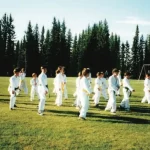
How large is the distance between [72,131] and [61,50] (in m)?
89.1

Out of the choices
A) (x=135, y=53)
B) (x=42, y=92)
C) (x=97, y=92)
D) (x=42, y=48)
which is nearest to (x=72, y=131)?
(x=42, y=92)

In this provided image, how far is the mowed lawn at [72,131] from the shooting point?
1074cm

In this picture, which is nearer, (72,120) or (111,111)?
(72,120)

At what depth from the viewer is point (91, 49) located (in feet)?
340

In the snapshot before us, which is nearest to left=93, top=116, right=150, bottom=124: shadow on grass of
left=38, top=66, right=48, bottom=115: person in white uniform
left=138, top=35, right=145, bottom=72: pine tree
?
left=38, top=66, right=48, bottom=115: person in white uniform

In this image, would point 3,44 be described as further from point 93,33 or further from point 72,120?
point 72,120

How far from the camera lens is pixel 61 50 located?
101m

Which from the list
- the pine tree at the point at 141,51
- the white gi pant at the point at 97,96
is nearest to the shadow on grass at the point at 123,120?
the white gi pant at the point at 97,96

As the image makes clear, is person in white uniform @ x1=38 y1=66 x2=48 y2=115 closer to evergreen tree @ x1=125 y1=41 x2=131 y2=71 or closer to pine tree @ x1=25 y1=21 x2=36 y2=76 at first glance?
pine tree @ x1=25 y1=21 x2=36 y2=76

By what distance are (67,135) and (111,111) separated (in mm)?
6243

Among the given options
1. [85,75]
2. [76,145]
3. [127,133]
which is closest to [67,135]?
[76,145]

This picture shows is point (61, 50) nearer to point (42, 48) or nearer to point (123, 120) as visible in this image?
point (42, 48)

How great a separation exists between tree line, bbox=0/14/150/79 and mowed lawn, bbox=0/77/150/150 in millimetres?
77205

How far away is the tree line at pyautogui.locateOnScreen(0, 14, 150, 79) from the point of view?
9681 cm
